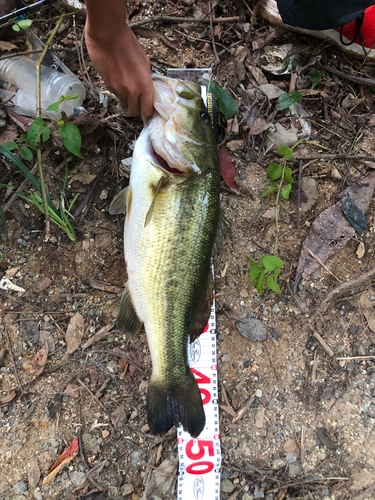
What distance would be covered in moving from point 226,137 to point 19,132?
173 cm

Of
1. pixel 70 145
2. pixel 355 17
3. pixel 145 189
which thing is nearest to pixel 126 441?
pixel 145 189

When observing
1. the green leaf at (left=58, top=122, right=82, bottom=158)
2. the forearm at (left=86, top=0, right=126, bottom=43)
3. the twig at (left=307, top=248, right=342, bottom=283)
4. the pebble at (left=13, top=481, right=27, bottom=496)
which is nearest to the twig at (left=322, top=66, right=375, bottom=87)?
the twig at (left=307, top=248, right=342, bottom=283)

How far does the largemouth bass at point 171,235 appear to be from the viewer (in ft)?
6.92

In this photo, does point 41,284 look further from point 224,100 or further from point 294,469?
point 294,469

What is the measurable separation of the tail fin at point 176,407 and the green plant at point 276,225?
0.92m

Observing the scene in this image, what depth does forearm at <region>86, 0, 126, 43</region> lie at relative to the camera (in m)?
1.59

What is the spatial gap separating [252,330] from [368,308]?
1.06 m

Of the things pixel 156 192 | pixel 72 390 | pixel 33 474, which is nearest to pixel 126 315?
pixel 72 390

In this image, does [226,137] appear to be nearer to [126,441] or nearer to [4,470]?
[126,441]

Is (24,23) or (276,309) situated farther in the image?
(276,309)

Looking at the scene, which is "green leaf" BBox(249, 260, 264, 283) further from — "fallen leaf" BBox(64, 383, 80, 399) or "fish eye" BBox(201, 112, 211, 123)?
"fallen leaf" BBox(64, 383, 80, 399)

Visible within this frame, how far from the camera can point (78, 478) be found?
7.88 feet

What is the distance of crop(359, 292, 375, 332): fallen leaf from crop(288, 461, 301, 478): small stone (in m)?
1.29

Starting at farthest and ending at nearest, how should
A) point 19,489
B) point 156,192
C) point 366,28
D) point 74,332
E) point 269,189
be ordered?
point 366,28, point 269,189, point 74,332, point 19,489, point 156,192
